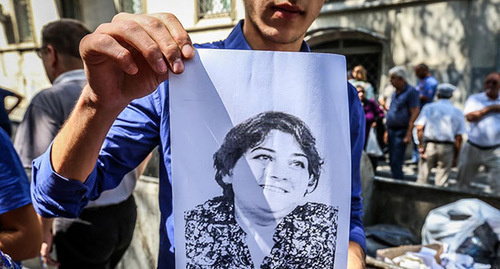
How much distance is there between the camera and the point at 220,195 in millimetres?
662

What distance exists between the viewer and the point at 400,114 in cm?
475

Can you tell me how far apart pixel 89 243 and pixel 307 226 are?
60.1 inches

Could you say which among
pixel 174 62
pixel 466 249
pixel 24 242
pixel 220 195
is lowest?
pixel 466 249

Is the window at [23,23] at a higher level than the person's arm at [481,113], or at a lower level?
higher

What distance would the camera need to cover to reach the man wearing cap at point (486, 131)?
3.97 meters

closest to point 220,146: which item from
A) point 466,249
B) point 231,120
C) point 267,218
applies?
point 231,120

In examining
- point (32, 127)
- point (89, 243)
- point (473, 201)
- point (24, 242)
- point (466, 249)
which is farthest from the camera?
point (473, 201)

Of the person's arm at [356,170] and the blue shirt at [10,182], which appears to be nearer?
the person's arm at [356,170]

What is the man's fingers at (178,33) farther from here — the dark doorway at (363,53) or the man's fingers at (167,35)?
the dark doorway at (363,53)

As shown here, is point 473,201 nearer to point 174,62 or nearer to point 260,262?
point 260,262

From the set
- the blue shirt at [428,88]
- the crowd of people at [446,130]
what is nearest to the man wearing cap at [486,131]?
the crowd of people at [446,130]

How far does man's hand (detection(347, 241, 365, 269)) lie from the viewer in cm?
81

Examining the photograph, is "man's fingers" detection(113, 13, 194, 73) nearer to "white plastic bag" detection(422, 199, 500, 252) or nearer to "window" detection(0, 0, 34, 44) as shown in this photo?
"white plastic bag" detection(422, 199, 500, 252)

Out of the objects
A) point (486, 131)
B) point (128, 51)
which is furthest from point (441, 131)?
point (128, 51)
